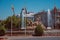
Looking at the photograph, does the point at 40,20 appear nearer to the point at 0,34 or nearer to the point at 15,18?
the point at 15,18

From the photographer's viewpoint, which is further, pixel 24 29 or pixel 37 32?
pixel 24 29

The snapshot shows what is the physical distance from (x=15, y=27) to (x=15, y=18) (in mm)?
853

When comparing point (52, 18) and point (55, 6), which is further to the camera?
point (52, 18)

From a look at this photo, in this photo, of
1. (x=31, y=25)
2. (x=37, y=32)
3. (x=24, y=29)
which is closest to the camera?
(x=37, y=32)

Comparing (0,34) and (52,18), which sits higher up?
(52,18)

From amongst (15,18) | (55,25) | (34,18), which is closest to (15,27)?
(15,18)

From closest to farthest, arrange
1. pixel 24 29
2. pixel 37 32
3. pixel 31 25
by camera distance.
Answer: pixel 37 32 → pixel 24 29 → pixel 31 25

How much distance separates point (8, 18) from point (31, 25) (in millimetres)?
2062

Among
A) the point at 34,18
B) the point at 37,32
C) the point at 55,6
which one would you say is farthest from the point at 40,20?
the point at 37,32

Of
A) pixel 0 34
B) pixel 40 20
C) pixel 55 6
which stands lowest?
pixel 0 34

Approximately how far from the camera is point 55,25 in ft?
53.7

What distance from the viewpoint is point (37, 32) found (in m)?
13.3

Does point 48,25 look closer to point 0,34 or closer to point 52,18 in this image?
point 52,18

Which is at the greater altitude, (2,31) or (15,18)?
(15,18)
